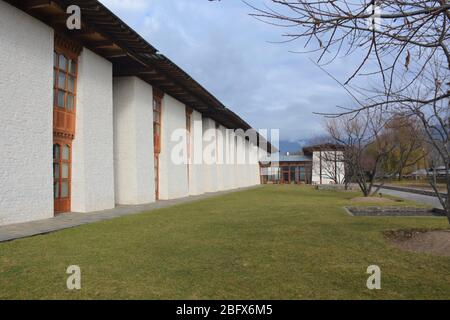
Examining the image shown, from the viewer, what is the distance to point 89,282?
4605 millimetres

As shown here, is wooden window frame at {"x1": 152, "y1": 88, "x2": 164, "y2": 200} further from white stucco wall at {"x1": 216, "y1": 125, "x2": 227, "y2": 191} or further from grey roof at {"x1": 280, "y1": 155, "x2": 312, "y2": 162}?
A: grey roof at {"x1": 280, "y1": 155, "x2": 312, "y2": 162}

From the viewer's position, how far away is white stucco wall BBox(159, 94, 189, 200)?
19828mm

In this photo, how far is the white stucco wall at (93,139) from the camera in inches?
501

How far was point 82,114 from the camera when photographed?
1280 cm

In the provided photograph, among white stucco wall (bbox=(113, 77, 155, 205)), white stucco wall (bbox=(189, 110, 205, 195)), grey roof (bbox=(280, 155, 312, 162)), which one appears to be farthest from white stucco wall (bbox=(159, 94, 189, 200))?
grey roof (bbox=(280, 155, 312, 162))

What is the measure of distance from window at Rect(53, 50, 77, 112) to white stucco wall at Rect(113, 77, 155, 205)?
388 centimetres

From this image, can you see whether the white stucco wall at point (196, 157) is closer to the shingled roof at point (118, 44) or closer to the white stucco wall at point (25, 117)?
the shingled roof at point (118, 44)

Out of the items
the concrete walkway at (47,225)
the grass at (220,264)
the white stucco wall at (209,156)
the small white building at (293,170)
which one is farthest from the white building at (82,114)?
the small white building at (293,170)

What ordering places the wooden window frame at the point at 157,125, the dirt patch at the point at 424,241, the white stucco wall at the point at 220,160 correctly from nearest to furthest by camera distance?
the dirt patch at the point at 424,241
the wooden window frame at the point at 157,125
the white stucco wall at the point at 220,160

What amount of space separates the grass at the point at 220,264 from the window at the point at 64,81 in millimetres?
5109

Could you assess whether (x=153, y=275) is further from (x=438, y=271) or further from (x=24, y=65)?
(x=24, y=65)

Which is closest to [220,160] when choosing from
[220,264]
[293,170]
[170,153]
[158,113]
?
[170,153]
